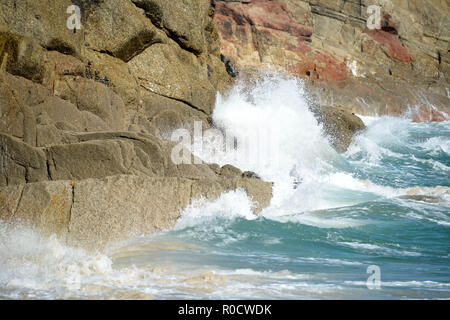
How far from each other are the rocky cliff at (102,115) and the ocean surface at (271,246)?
227mm

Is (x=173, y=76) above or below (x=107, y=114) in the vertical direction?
above

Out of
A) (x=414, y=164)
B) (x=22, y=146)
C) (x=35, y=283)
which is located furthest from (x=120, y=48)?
(x=414, y=164)

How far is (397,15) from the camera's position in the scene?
3612 centimetres

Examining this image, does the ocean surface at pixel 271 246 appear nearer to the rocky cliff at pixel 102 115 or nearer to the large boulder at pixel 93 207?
the large boulder at pixel 93 207

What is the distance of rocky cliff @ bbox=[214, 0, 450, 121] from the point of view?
92.6ft

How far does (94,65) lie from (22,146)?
4.99 metres

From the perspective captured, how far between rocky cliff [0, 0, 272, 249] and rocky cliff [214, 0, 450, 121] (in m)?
13.8

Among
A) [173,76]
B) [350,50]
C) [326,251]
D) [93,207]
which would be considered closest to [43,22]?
[173,76]

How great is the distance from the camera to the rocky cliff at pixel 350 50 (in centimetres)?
2823

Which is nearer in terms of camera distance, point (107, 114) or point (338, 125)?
point (107, 114)

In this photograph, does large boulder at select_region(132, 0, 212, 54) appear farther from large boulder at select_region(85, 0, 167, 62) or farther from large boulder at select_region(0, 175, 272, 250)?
large boulder at select_region(0, 175, 272, 250)

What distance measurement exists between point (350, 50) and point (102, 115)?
1050 inches

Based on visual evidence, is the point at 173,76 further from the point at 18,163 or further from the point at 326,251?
the point at 18,163

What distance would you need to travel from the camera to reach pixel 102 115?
8.42m
